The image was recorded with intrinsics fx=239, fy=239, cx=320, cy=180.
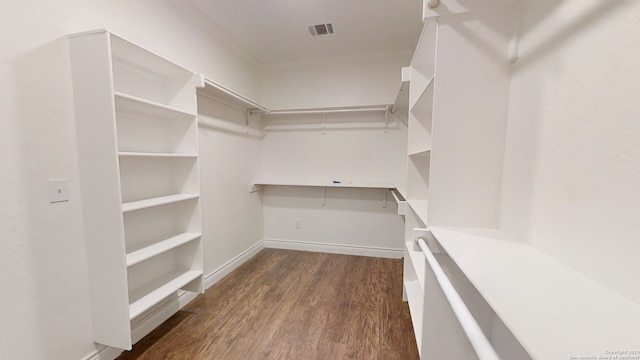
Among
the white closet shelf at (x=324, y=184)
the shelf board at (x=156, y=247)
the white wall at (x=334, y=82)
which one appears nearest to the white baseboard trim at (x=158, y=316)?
the shelf board at (x=156, y=247)

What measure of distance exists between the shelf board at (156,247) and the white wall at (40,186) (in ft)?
0.83

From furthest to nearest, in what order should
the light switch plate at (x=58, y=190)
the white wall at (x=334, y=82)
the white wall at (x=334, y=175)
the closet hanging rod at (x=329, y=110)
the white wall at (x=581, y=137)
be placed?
the white wall at (x=334, y=175) < the white wall at (x=334, y=82) < the closet hanging rod at (x=329, y=110) < the light switch plate at (x=58, y=190) < the white wall at (x=581, y=137)

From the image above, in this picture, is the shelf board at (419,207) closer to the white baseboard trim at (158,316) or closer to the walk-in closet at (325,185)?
the walk-in closet at (325,185)

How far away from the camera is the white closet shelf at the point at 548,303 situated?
0.44m

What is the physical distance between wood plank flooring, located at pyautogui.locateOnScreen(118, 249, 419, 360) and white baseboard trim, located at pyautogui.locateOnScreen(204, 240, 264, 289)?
67 millimetres

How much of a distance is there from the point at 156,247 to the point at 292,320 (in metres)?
1.20

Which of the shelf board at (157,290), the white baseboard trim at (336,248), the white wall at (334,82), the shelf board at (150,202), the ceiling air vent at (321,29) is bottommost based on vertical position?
the white baseboard trim at (336,248)

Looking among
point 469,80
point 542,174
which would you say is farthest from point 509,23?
point 542,174

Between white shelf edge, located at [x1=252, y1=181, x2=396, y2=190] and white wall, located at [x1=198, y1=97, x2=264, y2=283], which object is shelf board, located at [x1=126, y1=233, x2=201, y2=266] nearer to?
white wall, located at [x1=198, y1=97, x2=264, y2=283]

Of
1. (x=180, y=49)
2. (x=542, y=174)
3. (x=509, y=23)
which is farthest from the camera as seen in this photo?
A: (x=180, y=49)

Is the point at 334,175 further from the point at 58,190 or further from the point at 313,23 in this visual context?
the point at 58,190

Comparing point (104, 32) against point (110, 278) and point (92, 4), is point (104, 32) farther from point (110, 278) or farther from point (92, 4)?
point (110, 278)

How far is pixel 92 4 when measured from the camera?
1442 mm

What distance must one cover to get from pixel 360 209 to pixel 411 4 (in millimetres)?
2330
